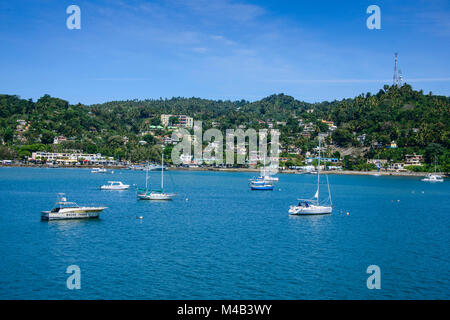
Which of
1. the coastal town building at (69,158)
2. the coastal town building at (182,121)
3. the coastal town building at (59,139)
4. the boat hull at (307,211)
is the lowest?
the boat hull at (307,211)

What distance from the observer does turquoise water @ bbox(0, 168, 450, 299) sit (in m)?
17.8

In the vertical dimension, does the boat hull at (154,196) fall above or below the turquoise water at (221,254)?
above

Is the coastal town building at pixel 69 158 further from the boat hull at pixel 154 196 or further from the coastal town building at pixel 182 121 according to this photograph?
the boat hull at pixel 154 196

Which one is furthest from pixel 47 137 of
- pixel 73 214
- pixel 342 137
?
pixel 73 214

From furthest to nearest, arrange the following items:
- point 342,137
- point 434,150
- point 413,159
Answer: point 342,137, point 413,159, point 434,150

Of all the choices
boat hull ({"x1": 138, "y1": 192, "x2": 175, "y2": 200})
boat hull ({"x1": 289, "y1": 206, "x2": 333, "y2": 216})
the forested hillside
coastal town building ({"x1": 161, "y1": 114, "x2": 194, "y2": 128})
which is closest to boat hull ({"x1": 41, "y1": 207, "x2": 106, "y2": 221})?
boat hull ({"x1": 138, "y1": 192, "x2": 175, "y2": 200})

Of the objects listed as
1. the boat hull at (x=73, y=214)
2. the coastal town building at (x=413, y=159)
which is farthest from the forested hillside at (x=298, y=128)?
the boat hull at (x=73, y=214)

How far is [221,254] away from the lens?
2317 centimetres

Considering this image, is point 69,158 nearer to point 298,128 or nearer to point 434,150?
point 298,128

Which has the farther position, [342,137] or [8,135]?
[342,137]

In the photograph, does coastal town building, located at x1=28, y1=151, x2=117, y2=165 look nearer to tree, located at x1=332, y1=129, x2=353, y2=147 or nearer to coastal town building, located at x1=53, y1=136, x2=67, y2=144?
coastal town building, located at x1=53, y1=136, x2=67, y2=144

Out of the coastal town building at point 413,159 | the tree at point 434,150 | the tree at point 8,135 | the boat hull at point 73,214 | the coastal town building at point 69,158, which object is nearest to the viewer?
the boat hull at point 73,214

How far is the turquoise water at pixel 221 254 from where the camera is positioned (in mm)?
17781
